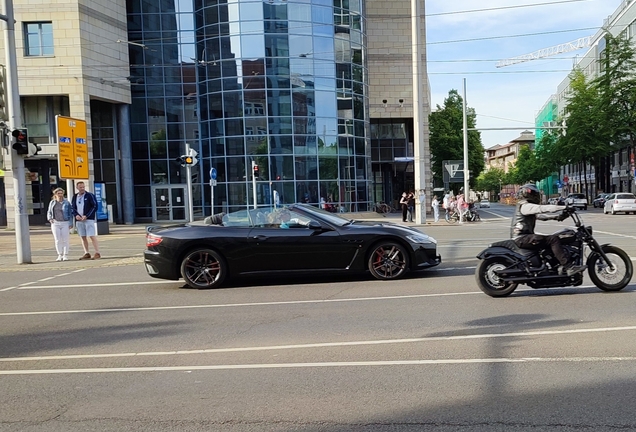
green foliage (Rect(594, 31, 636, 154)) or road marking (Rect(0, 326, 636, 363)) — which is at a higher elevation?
green foliage (Rect(594, 31, 636, 154))

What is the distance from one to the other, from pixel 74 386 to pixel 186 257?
5.16 metres

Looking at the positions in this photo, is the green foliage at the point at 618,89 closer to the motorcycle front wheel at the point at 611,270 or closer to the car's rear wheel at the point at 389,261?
the car's rear wheel at the point at 389,261

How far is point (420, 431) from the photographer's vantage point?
155 inches

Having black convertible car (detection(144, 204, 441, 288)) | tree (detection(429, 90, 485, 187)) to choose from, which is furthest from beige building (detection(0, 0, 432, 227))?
tree (detection(429, 90, 485, 187))

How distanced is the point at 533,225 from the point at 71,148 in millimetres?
22444

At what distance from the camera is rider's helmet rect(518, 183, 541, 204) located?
27.3 ft

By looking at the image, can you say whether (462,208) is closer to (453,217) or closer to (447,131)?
(453,217)

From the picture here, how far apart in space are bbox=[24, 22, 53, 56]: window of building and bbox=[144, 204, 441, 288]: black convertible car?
27090 mm

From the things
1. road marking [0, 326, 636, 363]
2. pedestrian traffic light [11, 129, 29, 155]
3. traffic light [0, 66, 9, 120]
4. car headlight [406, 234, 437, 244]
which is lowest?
road marking [0, 326, 636, 363]

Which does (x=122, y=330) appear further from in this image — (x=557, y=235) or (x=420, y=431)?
(x=557, y=235)

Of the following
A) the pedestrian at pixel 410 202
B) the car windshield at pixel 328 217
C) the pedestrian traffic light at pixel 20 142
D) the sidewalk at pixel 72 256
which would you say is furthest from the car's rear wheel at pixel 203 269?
the pedestrian at pixel 410 202

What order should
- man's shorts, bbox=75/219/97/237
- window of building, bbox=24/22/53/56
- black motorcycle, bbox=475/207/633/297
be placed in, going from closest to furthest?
1. black motorcycle, bbox=475/207/633/297
2. man's shorts, bbox=75/219/97/237
3. window of building, bbox=24/22/53/56

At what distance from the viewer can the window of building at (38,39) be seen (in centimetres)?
3281

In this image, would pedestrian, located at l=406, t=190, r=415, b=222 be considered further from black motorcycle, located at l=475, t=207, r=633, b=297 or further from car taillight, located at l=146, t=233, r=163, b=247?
black motorcycle, located at l=475, t=207, r=633, b=297
